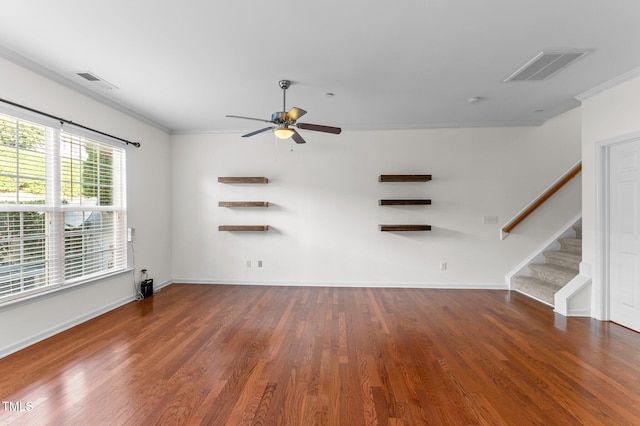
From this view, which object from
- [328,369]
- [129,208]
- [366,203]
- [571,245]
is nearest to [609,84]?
[571,245]

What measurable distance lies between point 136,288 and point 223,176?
→ 222cm

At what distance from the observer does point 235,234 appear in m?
5.15

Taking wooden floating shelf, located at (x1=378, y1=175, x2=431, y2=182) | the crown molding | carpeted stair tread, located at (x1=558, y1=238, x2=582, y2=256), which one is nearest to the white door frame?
the crown molding

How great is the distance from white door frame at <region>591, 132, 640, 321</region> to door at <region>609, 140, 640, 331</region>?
0.03m

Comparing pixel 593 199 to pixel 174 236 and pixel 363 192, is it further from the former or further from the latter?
pixel 174 236

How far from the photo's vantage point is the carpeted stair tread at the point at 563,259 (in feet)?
13.5

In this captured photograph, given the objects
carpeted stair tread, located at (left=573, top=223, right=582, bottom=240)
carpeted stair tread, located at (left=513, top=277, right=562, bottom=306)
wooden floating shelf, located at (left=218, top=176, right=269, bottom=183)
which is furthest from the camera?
wooden floating shelf, located at (left=218, top=176, right=269, bottom=183)

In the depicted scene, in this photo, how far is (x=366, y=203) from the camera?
497cm

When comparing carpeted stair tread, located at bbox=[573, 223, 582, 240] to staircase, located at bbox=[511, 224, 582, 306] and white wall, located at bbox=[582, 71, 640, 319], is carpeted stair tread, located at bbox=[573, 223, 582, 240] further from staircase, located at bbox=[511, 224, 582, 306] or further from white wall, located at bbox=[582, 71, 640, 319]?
white wall, located at bbox=[582, 71, 640, 319]

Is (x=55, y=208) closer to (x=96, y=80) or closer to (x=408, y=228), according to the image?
(x=96, y=80)

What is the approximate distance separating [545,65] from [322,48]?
223cm

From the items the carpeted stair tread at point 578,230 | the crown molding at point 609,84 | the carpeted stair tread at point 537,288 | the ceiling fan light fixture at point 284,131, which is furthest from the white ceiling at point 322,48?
the carpeted stair tread at point 537,288

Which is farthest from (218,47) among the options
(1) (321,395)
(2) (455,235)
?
(2) (455,235)

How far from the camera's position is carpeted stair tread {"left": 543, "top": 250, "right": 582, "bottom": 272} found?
4.12 meters
